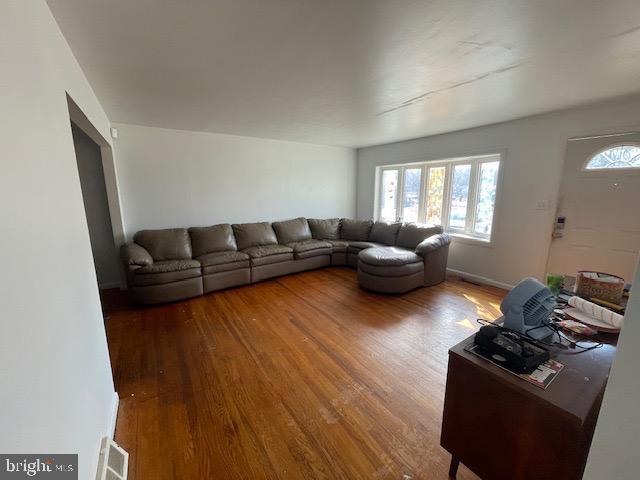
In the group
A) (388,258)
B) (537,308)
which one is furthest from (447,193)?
(537,308)

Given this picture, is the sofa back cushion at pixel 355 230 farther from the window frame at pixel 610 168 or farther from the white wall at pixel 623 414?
the white wall at pixel 623 414

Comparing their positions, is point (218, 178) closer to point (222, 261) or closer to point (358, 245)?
point (222, 261)

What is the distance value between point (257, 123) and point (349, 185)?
2.82 m

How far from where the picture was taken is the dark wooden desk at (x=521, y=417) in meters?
0.89

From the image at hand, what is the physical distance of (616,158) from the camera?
105 inches

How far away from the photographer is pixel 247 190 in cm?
456

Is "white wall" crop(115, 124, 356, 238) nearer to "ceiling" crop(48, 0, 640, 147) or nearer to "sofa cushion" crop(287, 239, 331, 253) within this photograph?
"sofa cushion" crop(287, 239, 331, 253)

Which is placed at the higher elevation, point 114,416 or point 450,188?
point 450,188

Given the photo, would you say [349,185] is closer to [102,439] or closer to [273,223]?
[273,223]

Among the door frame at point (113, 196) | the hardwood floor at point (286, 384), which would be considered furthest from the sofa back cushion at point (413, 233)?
the door frame at point (113, 196)

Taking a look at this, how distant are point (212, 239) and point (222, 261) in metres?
0.54

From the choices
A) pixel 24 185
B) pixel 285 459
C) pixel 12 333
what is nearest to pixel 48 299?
pixel 12 333

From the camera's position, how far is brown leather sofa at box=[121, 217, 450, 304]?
317 centimetres

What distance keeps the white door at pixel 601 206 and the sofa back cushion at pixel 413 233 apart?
4.66ft
